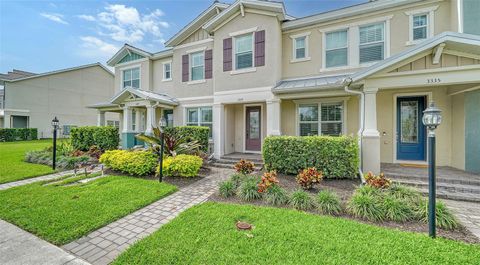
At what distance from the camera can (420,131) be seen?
7777mm

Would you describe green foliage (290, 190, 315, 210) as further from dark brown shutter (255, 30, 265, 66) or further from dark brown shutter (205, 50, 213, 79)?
dark brown shutter (205, 50, 213, 79)

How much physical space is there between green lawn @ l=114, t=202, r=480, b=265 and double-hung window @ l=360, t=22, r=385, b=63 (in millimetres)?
7347

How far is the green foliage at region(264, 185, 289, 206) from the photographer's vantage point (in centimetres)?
481

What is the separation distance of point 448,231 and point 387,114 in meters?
5.75

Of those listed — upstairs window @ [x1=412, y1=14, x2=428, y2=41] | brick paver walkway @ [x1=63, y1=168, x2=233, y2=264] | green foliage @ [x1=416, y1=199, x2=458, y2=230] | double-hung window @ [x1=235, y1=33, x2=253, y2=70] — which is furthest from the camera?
double-hung window @ [x1=235, y1=33, x2=253, y2=70]

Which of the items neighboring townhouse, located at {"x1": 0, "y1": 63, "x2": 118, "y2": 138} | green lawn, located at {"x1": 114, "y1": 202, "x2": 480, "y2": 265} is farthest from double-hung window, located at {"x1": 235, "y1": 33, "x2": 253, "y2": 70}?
neighboring townhouse, located at {"x1": 0, "y1": 63, "x2": 118, "y2": 138}

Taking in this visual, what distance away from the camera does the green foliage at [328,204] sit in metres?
4.29

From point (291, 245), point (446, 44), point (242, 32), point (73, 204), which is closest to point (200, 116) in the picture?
point (242, 32)

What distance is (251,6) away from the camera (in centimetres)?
920

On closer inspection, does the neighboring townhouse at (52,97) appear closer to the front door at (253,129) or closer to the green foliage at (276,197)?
the front door at (253,129)

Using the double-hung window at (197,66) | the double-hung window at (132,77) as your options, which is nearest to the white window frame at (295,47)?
the double-hung window at (197,66)

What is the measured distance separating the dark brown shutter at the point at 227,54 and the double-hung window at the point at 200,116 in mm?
2530

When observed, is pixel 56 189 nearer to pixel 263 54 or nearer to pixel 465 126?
pixel 263 54

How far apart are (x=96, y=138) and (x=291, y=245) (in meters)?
12.7
